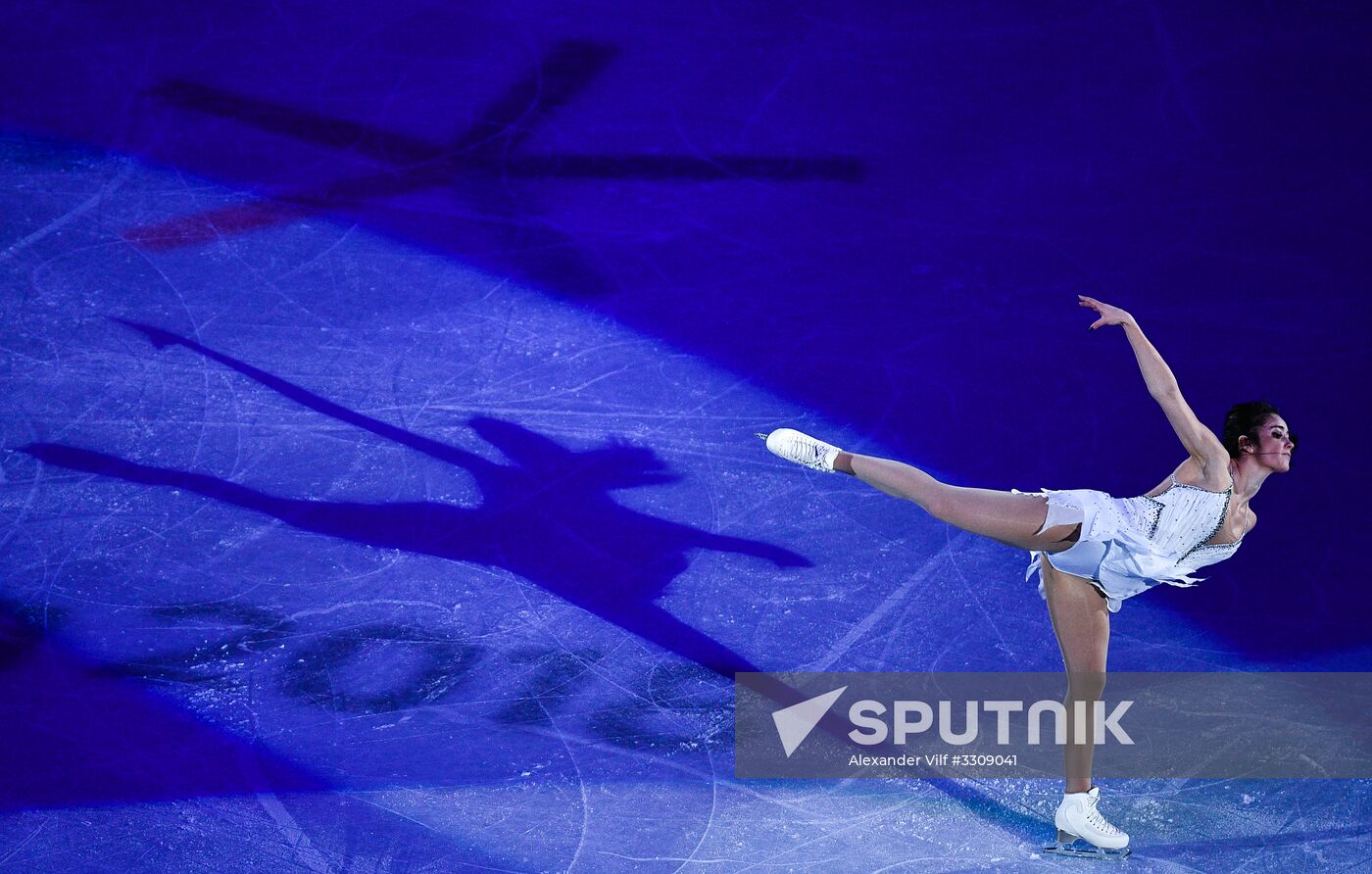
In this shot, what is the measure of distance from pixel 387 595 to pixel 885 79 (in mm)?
3623

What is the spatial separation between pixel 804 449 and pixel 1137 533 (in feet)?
4.06

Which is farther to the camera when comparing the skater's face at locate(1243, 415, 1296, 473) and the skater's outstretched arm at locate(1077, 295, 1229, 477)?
the skater's face at locate(1243, 415, 1296, 473)

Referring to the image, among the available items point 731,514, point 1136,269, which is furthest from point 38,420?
point 1136,269

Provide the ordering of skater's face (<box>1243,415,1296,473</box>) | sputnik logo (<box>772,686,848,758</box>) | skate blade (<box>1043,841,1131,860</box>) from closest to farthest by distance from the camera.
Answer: skate blade (<box>1043,841,1131,860</box>)
skater's face (<box>1243,415,1296,473</box>)
sputnik logo (<box>772,686,848,758</box>)

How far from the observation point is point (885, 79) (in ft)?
21.1

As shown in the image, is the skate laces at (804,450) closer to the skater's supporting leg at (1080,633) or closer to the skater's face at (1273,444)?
the skater's supporting leg at (1080,633)

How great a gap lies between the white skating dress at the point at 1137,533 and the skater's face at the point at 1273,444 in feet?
0.54

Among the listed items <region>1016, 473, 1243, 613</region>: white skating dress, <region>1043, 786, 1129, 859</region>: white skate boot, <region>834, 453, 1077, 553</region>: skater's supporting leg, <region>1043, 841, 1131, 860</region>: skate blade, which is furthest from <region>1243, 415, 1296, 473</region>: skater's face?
<region>1043, 841, 1131, 860</region>: skate blade

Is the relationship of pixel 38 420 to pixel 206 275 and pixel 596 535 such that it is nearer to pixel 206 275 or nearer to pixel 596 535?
pixel 206 275

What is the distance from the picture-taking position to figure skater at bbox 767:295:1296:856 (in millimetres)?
4250

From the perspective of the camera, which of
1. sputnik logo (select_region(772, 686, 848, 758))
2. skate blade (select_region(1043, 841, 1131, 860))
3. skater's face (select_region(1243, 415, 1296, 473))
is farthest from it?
sputnik logo (select_region(772, 686, 848, 758))

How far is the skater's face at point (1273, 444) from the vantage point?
4383mm

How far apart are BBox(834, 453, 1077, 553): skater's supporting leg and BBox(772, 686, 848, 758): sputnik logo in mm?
960

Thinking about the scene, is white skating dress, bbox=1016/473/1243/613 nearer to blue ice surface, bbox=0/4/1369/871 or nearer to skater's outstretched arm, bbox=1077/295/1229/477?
skater's outstretched arm, bbox=1077/295/1229/477
